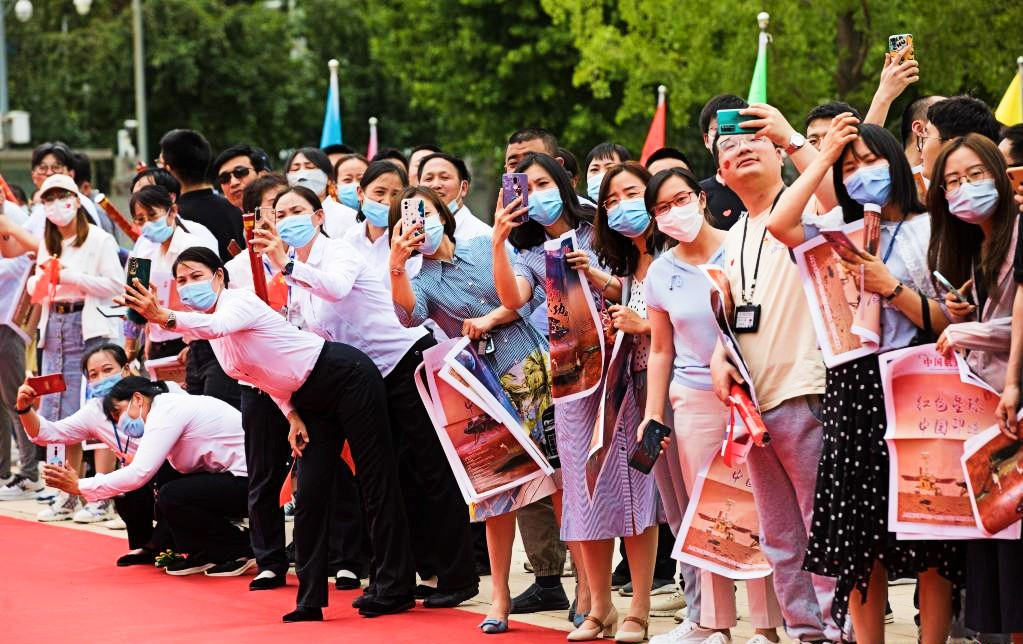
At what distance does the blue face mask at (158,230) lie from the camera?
9.63 m

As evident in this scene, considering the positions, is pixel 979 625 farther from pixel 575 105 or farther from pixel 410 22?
pixel 410 22

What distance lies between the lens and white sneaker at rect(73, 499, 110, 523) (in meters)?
10.6

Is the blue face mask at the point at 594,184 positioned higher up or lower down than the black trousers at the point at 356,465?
higher up

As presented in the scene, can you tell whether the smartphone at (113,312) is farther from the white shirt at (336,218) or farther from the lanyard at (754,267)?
the lanyard at (754,267)

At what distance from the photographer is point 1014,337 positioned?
524 centimetres

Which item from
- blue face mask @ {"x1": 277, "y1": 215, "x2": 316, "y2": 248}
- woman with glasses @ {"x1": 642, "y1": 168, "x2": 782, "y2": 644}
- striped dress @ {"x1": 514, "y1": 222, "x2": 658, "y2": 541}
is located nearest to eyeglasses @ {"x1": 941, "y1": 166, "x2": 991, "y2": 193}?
woman with glasses @ {"x1": 642, "y1": 168, "x2": 782, "y2": 644}

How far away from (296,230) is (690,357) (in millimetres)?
2168

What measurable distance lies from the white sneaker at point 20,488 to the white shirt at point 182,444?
3.16 m

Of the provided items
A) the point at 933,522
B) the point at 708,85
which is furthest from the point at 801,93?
the point at 933,522

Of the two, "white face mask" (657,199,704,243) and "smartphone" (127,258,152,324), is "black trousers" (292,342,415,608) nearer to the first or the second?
"smartphone" (127,258,152,324)

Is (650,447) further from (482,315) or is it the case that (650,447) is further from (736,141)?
(482,315)

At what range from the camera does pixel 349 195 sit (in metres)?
10.0

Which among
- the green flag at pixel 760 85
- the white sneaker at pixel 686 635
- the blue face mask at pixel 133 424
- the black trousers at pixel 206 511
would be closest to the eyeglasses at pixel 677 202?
the white sneaker at pixel 686 635

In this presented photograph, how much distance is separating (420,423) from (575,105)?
20573 mm
